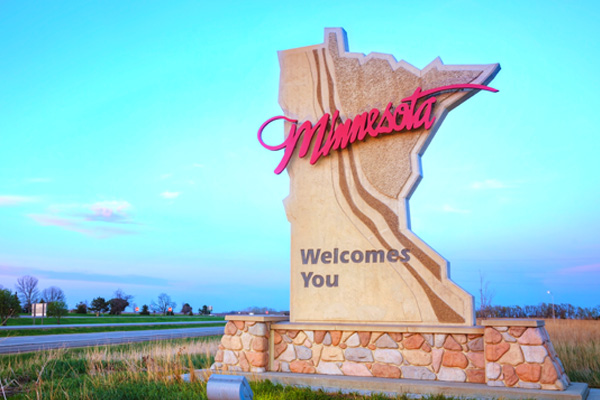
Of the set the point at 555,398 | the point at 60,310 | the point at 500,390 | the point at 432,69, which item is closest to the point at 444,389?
the point at 500,390

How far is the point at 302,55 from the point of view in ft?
42.8

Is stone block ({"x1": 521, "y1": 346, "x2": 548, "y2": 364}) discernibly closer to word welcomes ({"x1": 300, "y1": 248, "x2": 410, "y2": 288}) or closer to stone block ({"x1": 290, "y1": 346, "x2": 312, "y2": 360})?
word welcomes ({"x1": 300, "y1": 248, "x2": 410, "y2": 288})

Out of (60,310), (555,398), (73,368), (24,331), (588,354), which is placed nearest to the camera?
(555,398)

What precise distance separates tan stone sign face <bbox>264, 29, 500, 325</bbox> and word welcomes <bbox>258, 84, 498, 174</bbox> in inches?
1.0

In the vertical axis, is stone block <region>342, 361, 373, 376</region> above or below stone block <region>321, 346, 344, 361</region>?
below

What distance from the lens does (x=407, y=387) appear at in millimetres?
9609

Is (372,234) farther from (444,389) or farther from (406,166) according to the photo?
(444,389)

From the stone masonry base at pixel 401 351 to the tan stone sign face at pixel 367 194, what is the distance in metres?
0.37

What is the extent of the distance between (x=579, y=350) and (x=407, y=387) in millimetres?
6569

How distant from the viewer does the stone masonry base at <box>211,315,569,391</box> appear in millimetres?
9156

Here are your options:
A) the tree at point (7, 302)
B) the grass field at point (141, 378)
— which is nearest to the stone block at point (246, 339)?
the grass field at point (141, 378)

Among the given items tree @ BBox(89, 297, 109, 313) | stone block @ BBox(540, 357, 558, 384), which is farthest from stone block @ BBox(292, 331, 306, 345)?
tree @ BBox(89, 297, 109, 313)

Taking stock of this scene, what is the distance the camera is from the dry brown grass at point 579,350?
1150cm

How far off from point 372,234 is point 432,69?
4.04 meters
